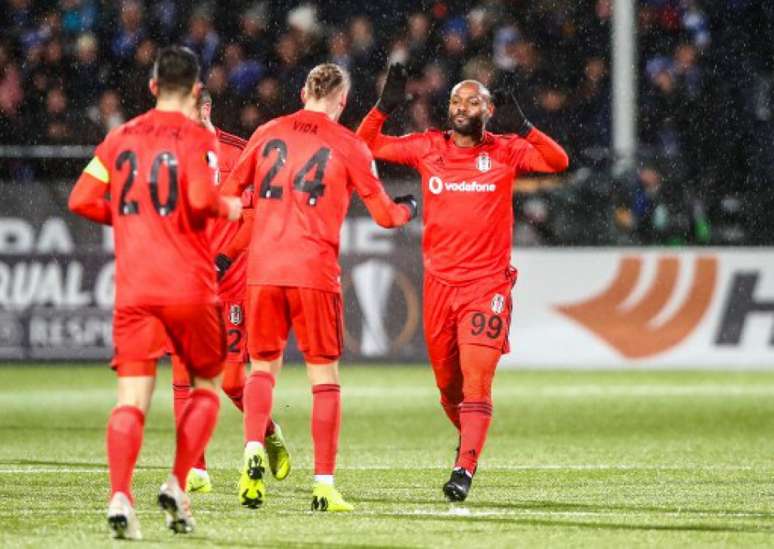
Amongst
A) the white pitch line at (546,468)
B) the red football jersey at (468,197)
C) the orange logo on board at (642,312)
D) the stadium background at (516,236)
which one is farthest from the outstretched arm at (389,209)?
the orange logo on board at (642,312)

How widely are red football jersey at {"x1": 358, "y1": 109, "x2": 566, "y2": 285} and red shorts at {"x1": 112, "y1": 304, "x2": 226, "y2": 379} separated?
A: 2.38m

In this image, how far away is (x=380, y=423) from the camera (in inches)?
575

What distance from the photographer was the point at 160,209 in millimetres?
7824

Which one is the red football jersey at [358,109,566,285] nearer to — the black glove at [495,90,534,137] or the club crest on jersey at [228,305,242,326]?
the black glove at [495,90,534,137]

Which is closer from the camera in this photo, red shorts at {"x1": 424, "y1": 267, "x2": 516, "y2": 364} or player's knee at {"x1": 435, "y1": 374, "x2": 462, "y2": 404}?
red shorts at {"x1": 424, "y1": 267, "x2": 516, "y2": 364}

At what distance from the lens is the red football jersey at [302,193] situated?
8984 millimetres

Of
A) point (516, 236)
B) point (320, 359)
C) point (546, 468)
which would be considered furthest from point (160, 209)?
point (516, 236)

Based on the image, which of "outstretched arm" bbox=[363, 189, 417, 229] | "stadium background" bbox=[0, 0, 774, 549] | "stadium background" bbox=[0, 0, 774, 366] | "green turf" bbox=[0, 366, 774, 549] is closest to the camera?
"green turf" bbox=[0, 366, 774, 549]

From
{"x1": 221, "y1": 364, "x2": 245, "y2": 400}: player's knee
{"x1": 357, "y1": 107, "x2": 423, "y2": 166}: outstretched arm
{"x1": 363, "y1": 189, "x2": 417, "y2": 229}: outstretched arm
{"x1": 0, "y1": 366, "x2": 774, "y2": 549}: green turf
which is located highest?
{"x1": 357, "y1": 107, "x2": 423, "y2": 166}: outstretched arm

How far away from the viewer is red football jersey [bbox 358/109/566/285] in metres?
10.0

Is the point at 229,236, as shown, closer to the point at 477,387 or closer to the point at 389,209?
the point at 389,209

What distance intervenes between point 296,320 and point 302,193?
644mm

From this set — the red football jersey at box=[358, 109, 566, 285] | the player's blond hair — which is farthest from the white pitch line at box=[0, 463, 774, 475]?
the player's blond hair

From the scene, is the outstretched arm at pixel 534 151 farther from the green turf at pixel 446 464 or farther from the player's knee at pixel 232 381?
the player's knee at pixel 232 381
